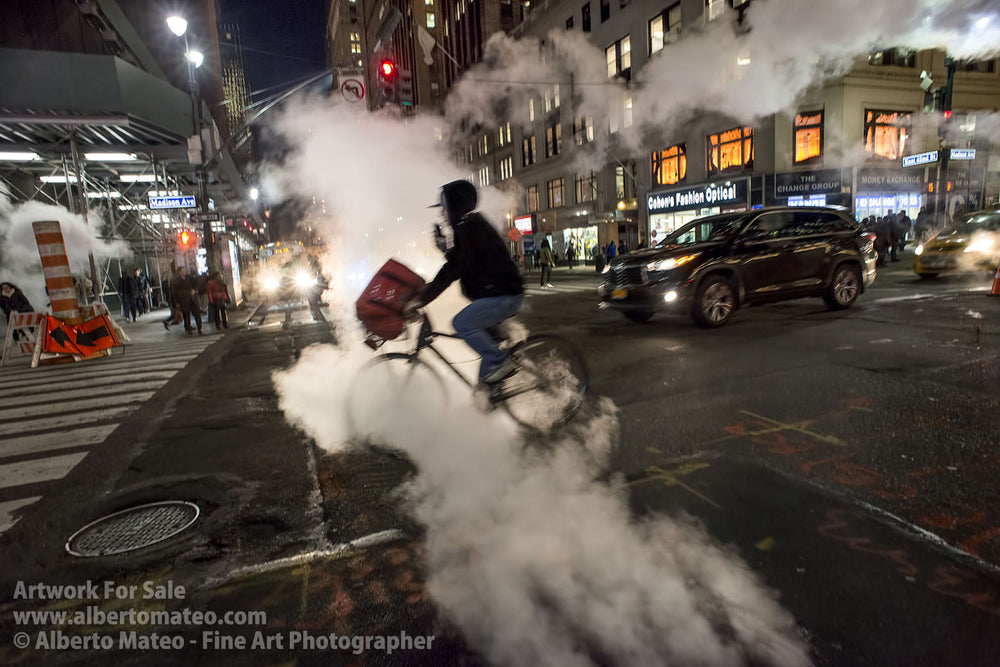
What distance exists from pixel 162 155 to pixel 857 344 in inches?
782

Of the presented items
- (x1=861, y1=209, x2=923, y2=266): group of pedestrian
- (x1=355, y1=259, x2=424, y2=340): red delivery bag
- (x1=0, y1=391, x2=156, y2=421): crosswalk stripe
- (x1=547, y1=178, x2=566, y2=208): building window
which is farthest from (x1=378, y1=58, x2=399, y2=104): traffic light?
(x1=547, y1=178, x2=566, y2=208): building window

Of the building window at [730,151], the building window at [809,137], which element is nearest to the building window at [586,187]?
the building window at [730,151]

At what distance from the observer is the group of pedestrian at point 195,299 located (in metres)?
13.4

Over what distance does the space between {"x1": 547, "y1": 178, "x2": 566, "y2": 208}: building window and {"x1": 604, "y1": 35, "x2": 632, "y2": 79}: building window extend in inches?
335

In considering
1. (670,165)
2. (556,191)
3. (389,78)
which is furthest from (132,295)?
(556,191)

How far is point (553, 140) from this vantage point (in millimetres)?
37969

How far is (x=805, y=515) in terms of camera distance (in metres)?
2.74

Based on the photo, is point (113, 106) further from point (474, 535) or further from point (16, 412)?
point (474, 535)

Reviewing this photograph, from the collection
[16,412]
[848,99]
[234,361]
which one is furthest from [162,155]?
[848,99]

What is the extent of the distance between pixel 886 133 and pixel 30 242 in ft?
100

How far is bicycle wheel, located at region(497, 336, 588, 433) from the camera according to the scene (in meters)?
4.17

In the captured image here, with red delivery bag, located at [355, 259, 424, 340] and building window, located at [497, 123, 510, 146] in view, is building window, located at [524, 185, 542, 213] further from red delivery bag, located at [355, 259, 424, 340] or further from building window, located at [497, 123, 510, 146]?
red delivery bag, located at [355, 259, 424, 340]

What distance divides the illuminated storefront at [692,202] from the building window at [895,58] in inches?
246

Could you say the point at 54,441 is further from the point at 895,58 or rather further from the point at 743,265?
the point at 895,58
